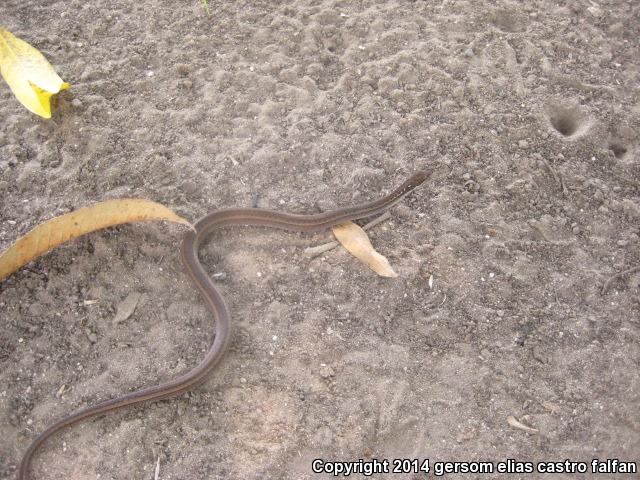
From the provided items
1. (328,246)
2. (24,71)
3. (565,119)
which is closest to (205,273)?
(328,246)

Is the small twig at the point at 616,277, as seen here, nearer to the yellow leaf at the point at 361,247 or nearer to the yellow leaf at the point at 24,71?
the yellow leaf at the point at 361,247

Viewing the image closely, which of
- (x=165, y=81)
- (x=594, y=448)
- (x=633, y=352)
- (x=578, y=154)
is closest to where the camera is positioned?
(x=594, y=448)

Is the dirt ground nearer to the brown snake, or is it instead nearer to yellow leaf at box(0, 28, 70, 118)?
the brown snake

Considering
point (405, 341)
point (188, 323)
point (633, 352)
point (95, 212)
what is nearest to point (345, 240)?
point (405, 341)

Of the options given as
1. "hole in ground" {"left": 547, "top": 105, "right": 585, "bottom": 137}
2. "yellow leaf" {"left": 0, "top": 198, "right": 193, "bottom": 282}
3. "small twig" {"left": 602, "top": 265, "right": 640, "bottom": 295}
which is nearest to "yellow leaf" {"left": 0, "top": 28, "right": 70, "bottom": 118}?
"yellow leaf" {"left": 0, "top": 198, "right": 193, "bottom": 282}

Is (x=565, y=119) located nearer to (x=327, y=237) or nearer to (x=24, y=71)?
(x=327, y=237)

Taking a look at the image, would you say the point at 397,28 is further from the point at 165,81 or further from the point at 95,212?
the point at 95,212
